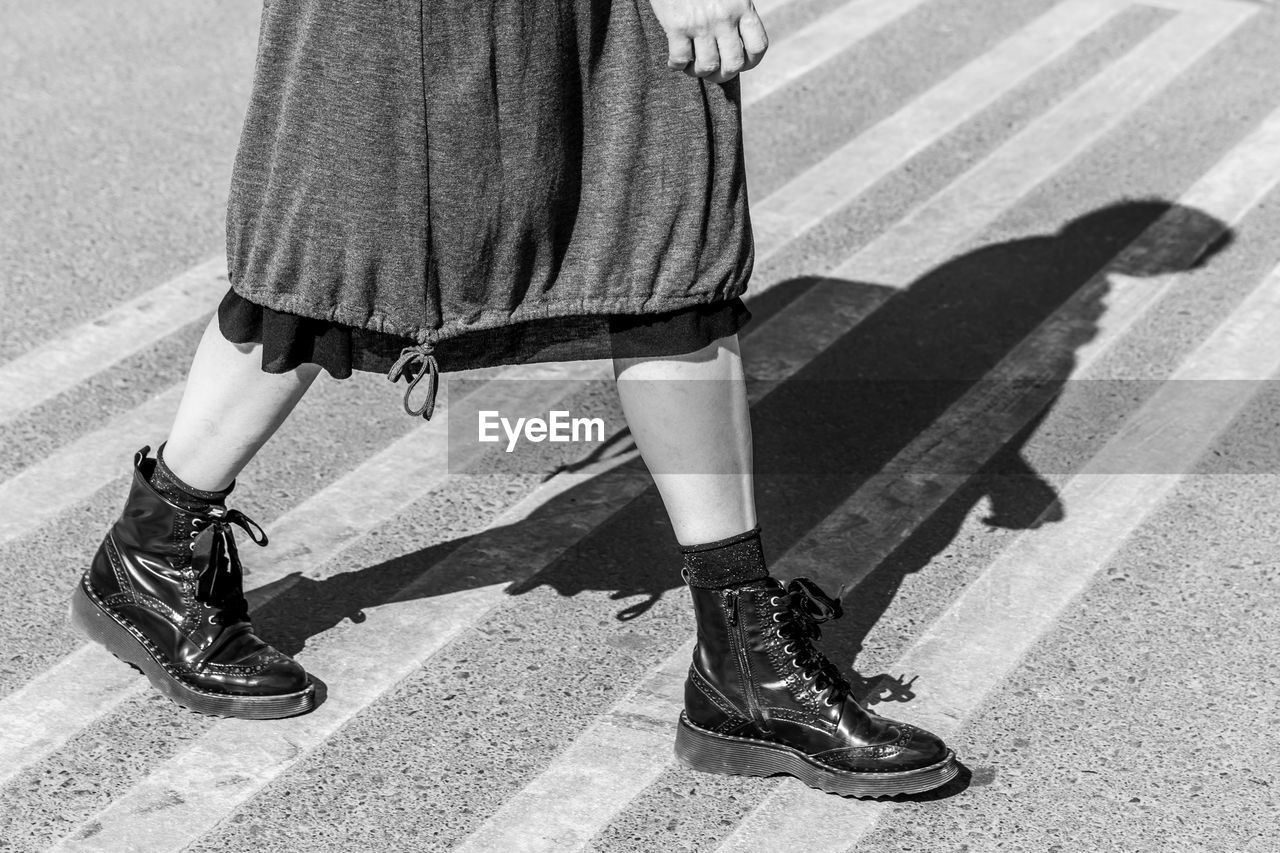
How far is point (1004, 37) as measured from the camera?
6.41m

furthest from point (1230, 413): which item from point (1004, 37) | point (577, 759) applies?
point (1004, 37)

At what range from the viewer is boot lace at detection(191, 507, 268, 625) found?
2.81m

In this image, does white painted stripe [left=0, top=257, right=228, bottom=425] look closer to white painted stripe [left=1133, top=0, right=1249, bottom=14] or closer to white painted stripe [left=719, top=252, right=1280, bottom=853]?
white painted stripe [left=719, top=252, right=1280, bottom=853]

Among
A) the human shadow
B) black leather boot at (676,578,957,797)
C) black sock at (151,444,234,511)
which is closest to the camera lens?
black leather boot at (676,578,957,797)

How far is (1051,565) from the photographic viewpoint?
3338 mm

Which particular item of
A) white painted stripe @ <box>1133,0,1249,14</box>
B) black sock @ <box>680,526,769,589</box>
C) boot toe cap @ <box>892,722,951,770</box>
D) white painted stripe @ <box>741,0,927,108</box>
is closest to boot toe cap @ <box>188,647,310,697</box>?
black sock @ <box>680,526,769,589</box>

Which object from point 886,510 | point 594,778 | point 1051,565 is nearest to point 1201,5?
point 886,510

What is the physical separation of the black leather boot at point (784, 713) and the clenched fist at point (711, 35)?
0.80m

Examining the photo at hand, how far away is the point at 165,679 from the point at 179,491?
1.08ft

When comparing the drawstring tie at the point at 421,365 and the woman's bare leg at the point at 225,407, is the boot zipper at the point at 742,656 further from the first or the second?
the woman's bare leg at the point at 225,407

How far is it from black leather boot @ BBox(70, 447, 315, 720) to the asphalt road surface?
5 cm

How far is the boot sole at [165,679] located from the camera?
9.29 feet

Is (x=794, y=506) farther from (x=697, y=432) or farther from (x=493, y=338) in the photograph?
(x=493, y=338)

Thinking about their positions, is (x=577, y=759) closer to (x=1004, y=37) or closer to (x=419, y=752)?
(x=419, y=752)
